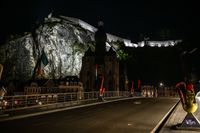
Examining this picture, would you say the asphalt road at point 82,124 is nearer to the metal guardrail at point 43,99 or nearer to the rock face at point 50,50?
the metal guardrail at point 43,99

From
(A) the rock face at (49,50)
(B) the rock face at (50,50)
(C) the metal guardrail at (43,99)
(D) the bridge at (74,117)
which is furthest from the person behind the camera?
(B) the rock face at (50,50)

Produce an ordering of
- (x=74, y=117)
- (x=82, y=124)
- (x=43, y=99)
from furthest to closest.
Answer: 1. (x=43, y=99)
2. (x=74, y=117)
3. (x=82, y=124)

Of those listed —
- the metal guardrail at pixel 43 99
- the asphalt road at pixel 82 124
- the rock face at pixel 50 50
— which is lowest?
the asphalt road at pixel 82 124

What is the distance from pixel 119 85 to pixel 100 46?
49.8 feet

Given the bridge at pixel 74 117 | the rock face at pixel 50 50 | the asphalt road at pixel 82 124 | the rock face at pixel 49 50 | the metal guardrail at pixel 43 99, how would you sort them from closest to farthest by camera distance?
the asphalt road at pixel 82 124, the bridge at pixel 74 117, the metal guardrail at pixel 43 99, the rock face at pixel 49 50, the rock face at pixel 50 50

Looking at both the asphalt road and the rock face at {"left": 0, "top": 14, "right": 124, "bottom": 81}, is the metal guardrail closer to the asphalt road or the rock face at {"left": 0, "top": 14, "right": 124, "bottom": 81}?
the asphalt road

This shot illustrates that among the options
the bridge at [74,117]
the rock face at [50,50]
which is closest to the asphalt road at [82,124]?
the bridge at [74,117]

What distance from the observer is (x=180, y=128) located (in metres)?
11.3

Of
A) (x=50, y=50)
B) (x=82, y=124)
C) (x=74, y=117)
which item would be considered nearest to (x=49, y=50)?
(x=50, y=50)

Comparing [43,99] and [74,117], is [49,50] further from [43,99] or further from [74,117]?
[74,117]

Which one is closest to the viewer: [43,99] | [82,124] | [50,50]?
[82,124]

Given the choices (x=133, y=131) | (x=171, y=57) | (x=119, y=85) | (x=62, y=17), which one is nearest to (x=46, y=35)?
(x=62, y=17)

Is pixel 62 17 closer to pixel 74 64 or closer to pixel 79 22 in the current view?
pixel 79 22

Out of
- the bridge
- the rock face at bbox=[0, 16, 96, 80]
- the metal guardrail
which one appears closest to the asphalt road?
the bridge
